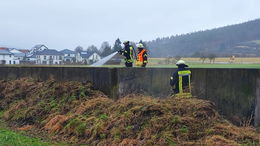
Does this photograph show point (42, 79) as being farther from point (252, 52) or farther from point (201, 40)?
point (201, 40)

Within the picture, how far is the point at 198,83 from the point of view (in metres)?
7.23

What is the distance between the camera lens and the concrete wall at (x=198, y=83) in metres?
6.39

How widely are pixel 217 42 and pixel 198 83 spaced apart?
10603 cm

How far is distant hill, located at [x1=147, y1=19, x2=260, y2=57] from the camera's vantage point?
9769 centimetres

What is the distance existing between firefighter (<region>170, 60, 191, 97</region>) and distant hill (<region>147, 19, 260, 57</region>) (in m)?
88.7

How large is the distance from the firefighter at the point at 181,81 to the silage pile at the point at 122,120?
481 millimetres

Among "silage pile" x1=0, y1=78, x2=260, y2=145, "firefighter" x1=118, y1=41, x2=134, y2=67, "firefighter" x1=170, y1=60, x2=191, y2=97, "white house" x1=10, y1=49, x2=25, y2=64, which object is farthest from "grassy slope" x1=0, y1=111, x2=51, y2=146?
"white house" x1=10, y1=49, x2=25, y2=64

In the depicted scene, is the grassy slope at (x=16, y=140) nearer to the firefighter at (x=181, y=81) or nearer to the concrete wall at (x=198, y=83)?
the concrete wall at (x=198, y=83)

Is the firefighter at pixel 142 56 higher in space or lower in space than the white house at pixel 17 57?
lower

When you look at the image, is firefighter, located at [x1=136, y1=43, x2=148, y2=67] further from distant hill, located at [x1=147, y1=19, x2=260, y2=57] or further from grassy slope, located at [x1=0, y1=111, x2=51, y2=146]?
distant hill, located at [x1=147, y1=19, x2=260, y2=57]

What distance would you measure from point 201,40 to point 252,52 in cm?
2759

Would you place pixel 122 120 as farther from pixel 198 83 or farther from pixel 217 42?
pixel 217 42

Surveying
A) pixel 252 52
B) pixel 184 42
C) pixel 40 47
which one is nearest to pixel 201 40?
pixel 184 42

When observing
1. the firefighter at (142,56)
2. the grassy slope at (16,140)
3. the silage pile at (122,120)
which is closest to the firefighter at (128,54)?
the firefighter at (142,56)
